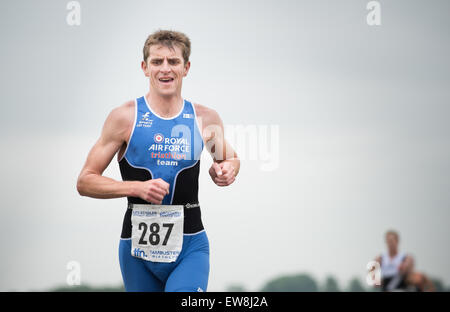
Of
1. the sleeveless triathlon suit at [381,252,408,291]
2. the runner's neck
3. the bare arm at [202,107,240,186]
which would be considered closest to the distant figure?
the sleeveless triathlon suit at [381,252,408,291]

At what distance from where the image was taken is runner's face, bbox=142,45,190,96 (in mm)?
4328

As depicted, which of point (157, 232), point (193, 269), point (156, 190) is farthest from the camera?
point (157, 232)

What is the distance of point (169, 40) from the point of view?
4418mm

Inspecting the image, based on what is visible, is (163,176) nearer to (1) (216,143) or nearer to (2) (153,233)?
(2) (153,233)

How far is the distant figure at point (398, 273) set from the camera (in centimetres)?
562

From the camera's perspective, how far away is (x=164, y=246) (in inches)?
164

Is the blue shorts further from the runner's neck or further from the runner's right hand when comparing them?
the runner's neck

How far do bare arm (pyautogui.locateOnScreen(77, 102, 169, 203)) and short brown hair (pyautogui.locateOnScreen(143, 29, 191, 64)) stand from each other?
1.80 ft

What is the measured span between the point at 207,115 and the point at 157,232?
1.11 metres

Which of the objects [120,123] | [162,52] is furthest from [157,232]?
[162,52]

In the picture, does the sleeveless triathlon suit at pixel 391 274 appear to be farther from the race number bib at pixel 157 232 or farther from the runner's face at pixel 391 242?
the race number bib at pixel 157 232

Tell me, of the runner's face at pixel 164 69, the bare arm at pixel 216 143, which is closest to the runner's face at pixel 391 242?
the bare arm at pixel 216 143

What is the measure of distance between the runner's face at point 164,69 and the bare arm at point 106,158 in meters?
0.30
